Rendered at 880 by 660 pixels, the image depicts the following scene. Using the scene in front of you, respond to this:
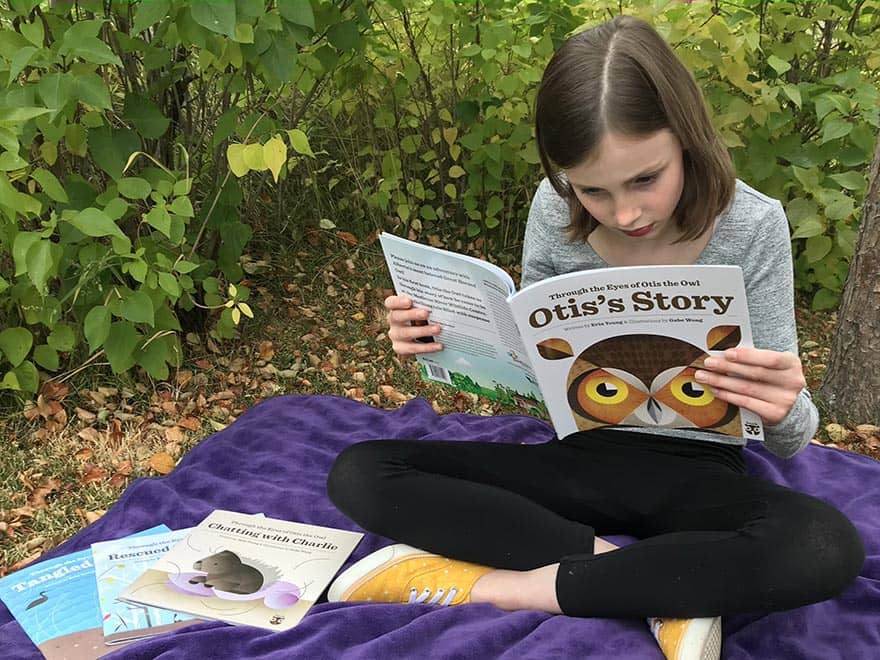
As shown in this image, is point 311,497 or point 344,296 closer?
point 311,497

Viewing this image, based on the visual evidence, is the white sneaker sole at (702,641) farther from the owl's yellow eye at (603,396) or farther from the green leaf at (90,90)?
the green leaf at (90,90)

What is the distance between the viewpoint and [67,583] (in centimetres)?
157

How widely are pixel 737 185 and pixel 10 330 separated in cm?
174

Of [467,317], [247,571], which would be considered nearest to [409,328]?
[467,317]

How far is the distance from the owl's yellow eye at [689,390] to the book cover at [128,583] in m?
0.88

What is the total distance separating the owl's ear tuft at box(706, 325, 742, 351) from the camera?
1.24 m

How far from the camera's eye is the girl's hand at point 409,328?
1.52 m

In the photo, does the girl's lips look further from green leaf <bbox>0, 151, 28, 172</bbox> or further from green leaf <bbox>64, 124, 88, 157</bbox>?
green leaf <bbox>64, 124, 88, 157</bbox>

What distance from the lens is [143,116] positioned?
6.94 ft

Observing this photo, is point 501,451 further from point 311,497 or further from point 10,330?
point 10,330

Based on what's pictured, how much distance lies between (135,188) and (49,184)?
0.18m

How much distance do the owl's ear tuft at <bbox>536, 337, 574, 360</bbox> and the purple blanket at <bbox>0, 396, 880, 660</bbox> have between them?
0.41 meters

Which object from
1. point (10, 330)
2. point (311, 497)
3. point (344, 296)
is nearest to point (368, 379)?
point (344, 296)

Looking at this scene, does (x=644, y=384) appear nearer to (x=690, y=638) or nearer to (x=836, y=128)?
(x=690, y=638)
